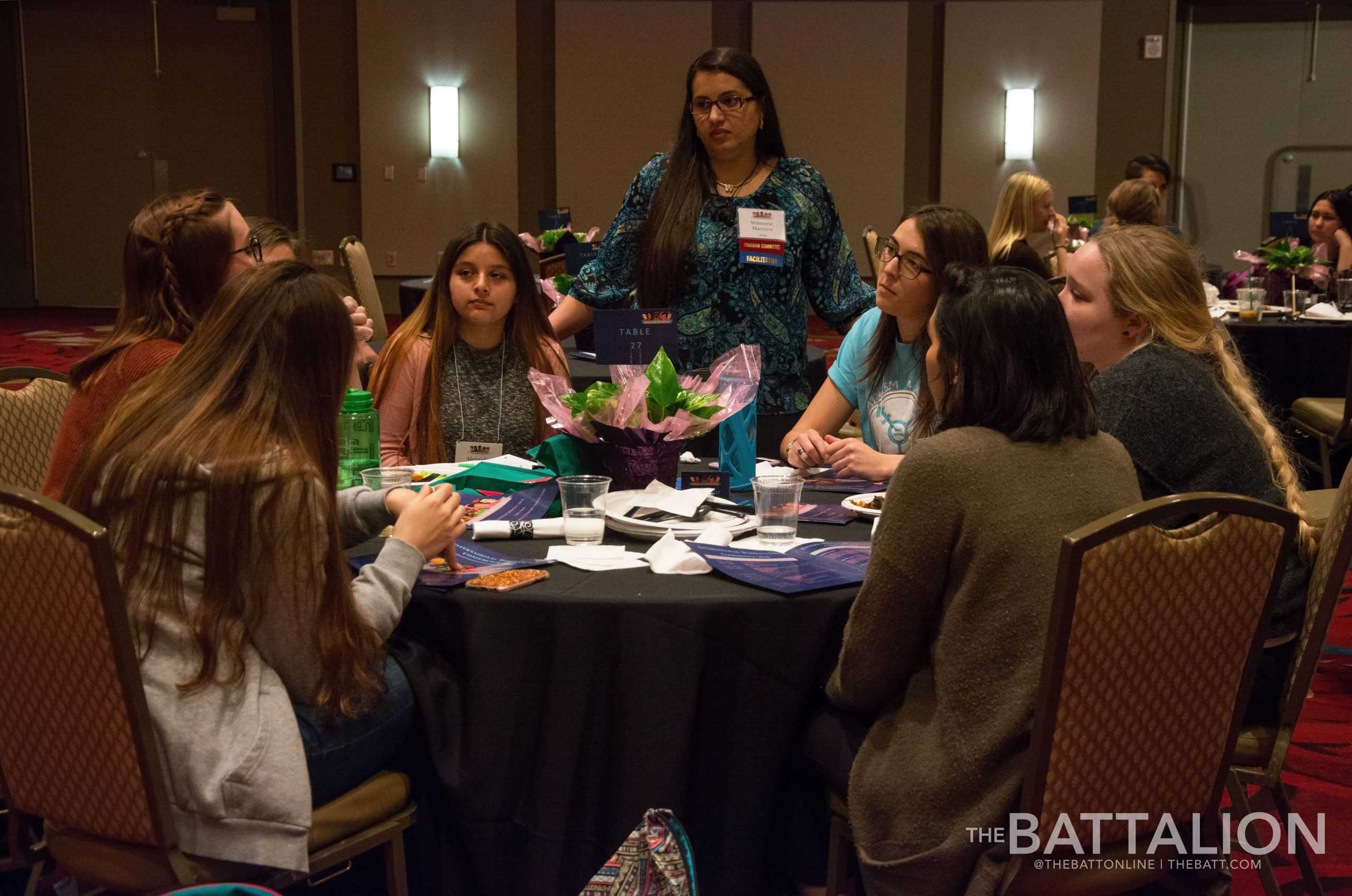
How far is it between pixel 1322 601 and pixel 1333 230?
6303 mm

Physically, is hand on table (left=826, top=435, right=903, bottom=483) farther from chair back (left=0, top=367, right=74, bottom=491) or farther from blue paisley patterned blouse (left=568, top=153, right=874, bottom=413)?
chair back (left=0, top=367, right=74, bottom=491)

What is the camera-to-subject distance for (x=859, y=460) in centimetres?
271

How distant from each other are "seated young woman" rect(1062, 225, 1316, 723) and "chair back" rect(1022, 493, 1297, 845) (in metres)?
0.38

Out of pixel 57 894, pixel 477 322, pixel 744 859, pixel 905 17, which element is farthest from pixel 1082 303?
pixel 905 17

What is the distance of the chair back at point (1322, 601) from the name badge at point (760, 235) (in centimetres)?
170

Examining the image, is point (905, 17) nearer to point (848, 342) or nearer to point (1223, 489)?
point (848, 342)

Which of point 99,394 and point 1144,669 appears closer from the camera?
point 1144,669

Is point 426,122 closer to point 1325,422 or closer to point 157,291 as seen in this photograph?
point 1325,422

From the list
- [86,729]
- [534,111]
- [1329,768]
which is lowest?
[1329,768]

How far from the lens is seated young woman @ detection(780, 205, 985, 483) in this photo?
112 inches

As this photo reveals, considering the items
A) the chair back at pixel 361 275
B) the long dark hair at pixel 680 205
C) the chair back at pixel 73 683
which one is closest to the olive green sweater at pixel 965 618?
the chair back at pixel 73 683

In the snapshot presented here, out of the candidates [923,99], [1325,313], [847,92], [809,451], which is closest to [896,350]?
[809,451]

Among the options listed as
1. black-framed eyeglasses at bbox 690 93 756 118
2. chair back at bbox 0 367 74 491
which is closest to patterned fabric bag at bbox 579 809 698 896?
chair back at bbox 0 367 74 491

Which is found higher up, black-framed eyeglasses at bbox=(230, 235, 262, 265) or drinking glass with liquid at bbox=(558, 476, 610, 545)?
black-framed eyeglasses at bbox=(230, 235, 262, 265)
